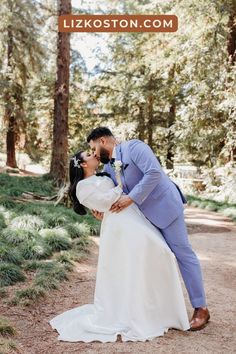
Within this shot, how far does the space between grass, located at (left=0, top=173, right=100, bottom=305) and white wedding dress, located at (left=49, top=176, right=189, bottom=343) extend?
3.23 feet

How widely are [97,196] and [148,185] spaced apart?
0.44 meters

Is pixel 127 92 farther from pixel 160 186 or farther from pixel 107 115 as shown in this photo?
pixel 160 186

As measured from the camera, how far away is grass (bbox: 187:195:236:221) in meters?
11.5

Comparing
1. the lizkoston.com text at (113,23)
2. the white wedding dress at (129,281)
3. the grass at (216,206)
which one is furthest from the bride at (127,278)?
the lizkoston.com text at (113,23)

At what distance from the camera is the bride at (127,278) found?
359cm

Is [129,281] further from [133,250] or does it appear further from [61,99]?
[61,99]

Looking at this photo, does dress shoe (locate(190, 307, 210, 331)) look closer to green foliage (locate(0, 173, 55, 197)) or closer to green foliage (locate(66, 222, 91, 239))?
green foliage (locate(66, 222, 91, 239))

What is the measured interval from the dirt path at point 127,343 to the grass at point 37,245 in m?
0.16

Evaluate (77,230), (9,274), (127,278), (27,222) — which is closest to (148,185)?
(127,278)

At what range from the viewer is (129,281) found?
3607 mm

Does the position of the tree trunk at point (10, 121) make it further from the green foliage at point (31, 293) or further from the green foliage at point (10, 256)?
the green foliage at point (31, 293)

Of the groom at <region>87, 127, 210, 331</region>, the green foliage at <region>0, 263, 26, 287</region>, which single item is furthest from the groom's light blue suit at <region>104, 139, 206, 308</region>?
the green foliage at <region>0, 263, 26, 287</region>

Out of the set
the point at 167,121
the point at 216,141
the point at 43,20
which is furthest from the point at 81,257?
the point at 167,121

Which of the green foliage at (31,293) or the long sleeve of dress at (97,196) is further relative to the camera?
the green foliage at (31,293)
